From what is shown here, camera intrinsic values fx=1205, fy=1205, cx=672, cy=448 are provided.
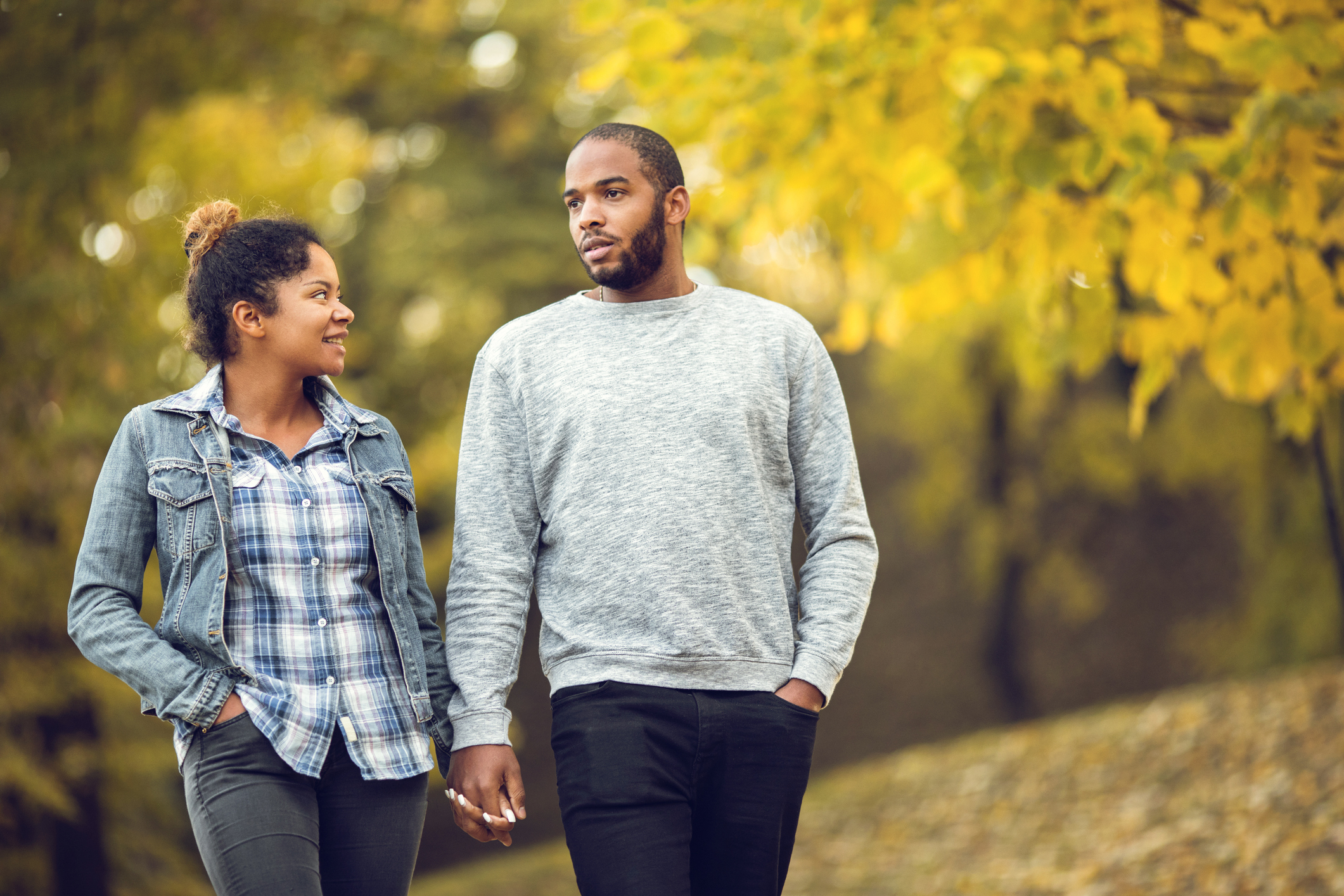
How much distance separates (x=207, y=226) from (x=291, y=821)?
1.12 metres

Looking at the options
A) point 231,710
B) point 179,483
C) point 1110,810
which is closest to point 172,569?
point 179,483

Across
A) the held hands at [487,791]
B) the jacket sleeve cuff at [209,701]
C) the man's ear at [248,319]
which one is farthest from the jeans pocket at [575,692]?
the man's ear at [248,319]

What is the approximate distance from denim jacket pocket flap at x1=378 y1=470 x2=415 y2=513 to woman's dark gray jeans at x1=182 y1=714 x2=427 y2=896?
1.56ft

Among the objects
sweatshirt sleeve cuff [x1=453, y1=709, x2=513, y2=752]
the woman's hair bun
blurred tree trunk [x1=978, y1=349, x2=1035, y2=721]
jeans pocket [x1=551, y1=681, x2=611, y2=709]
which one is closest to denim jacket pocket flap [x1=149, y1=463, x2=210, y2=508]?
the woman's hair bun

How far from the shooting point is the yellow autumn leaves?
321cm

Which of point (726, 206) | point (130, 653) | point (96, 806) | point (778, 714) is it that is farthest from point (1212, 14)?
point (96, 806)

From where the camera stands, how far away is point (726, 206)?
4168 mm

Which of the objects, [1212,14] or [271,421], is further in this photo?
[1212,14]

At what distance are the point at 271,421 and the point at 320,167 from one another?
17.7 feet

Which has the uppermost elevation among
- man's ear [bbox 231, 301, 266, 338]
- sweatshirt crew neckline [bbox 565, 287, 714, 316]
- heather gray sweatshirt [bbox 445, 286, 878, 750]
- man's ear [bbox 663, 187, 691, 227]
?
man's ear [bbox 663, 187, 691, 227]

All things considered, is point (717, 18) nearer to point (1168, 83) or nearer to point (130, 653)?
point (1168, 83)

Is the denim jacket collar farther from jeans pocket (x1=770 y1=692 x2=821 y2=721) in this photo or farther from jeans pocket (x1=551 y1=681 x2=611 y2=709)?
jeans pocket (x1=770 y1=692 x2=821 y2=721)

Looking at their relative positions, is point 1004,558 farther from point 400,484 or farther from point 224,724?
point 224,724

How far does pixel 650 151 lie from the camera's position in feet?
7.79
